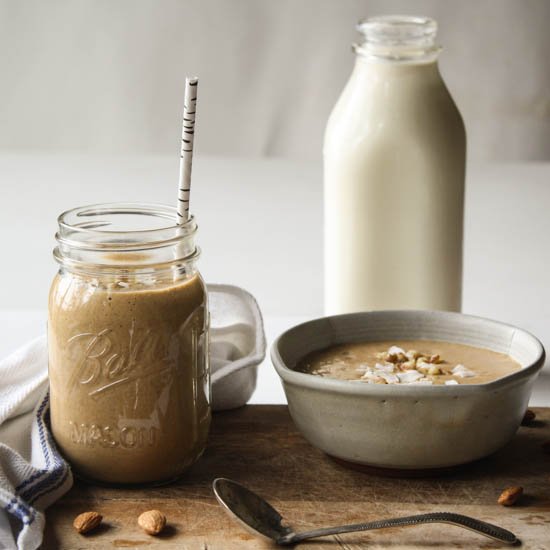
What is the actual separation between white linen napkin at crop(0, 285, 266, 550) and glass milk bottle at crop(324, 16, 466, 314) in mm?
239

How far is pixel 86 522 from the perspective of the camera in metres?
0.99

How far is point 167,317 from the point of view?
1.03 meters

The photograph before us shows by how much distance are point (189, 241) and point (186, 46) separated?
91.5 inches

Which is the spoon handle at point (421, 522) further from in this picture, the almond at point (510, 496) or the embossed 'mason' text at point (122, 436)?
the embossed 'mason' text at point (122, 436)

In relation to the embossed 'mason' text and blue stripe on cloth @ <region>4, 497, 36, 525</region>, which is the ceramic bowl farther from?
blue stripe on cloth @ <region>4, 497, 36, 525</region>

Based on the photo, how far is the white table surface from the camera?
1.78m

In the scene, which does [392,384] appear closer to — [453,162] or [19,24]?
[453,162]

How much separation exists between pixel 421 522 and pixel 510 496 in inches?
4.2

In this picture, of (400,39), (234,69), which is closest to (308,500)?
(400,39)

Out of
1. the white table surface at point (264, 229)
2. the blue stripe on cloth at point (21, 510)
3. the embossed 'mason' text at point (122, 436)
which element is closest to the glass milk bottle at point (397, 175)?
the white table surface at point (264, 229)

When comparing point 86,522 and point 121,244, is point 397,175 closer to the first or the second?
point 121,244

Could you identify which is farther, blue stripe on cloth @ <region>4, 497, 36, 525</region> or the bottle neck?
the bottle neck

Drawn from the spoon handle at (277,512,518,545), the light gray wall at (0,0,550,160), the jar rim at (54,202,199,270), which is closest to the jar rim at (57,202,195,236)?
the jar rim at (54,202,199,270)

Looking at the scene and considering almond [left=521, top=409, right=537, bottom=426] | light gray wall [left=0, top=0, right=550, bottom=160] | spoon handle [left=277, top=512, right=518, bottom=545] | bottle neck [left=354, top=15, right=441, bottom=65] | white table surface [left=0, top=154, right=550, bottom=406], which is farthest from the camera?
light gray wall [left=0, top=0, right=550, bottom=160]
